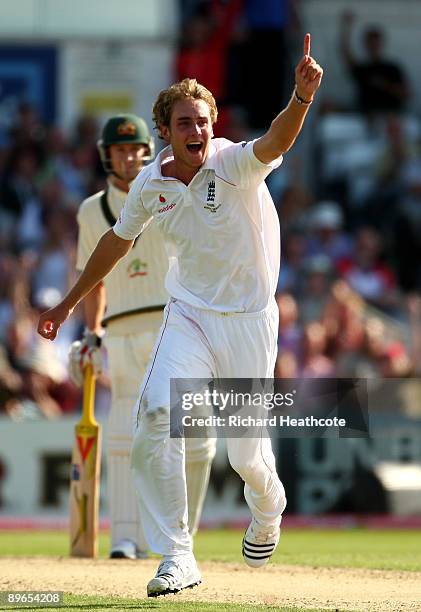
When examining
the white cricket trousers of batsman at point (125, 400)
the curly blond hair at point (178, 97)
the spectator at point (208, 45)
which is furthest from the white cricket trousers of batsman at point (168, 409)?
the spectator at point (208, 45)

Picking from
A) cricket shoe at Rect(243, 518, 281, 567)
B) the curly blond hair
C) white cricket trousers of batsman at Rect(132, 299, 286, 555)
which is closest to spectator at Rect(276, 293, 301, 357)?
cricket shoe at Rect(243, 518, 281, 567)

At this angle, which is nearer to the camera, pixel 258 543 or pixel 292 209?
pixel 258 543

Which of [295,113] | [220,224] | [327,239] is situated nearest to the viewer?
[295,113]

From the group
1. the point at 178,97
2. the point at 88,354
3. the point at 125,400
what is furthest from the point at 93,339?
the point at 178,97

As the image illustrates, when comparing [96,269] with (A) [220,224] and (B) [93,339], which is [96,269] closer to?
(A) [220,224]

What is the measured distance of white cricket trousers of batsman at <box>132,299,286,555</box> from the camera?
6379 millimetres

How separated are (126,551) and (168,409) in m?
2.21

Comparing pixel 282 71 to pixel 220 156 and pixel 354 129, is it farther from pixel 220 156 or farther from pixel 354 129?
pixel 220 156

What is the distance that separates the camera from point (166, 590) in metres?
6.25

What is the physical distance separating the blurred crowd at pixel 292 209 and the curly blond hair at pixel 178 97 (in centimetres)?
631

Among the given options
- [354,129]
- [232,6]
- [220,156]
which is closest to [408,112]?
[354,129]

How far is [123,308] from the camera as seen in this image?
8406 mm

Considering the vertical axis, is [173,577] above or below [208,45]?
below

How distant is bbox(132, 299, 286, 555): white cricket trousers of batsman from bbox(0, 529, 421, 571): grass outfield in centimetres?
164
